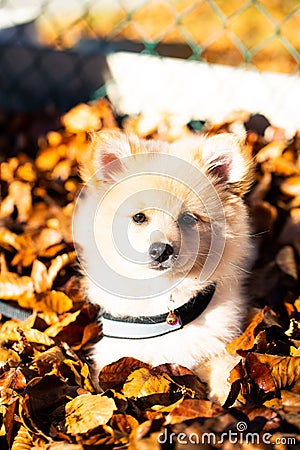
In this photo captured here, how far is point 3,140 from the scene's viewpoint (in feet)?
15.0

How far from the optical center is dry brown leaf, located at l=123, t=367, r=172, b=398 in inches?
82.5

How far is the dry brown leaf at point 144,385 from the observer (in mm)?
2096

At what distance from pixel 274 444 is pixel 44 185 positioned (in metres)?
2.70

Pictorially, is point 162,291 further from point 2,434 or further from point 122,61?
point 122,61

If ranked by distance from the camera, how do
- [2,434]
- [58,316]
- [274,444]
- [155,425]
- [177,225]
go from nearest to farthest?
[274,444]
[155,425]
[2,434]
[177,225]
[58,316]

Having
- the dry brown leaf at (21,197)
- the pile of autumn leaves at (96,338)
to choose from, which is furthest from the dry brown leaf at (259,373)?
the dry brown leaf at (21,197)

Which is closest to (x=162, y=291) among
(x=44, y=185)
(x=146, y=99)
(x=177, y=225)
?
(x=177, y=225)

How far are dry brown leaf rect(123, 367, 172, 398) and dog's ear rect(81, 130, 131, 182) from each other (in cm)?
81

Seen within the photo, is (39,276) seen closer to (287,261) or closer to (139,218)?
(139,218)

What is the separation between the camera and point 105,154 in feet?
7.83

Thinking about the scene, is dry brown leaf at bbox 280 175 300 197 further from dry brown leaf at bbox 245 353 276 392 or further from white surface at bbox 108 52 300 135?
dry brown leaf at bbox 245 353 276 392

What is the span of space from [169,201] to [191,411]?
0.83 metres

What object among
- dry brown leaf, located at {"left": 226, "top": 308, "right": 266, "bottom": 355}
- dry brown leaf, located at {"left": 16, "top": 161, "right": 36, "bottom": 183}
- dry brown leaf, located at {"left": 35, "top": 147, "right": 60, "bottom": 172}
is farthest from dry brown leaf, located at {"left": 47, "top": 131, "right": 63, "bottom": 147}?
dry brown leaf, located at {"left": 226, "top": 308, "right": 266, "bottom": 355}

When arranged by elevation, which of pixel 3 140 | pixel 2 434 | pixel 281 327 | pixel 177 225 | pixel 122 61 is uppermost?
pixel 122 61
